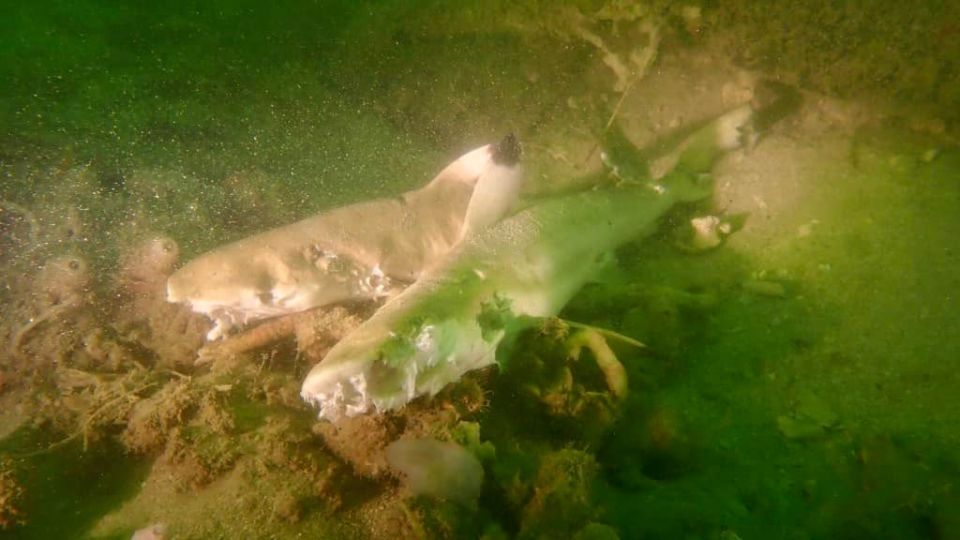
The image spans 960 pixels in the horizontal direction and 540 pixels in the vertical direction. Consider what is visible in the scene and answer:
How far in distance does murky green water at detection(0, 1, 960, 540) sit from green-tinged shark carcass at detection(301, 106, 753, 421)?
15 centimetres

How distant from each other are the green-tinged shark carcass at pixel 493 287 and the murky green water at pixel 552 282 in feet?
0.51

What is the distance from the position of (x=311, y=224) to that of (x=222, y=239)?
7.11ft

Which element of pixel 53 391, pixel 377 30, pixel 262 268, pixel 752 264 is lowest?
pixel 53 391

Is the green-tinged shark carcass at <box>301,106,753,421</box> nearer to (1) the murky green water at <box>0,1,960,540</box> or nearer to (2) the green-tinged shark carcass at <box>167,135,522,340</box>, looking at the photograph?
(1) the murky green water at <box>0,1,960,540</box>

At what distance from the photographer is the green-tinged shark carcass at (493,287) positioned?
2.50 m

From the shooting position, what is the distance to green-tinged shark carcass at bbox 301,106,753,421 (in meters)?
2.50

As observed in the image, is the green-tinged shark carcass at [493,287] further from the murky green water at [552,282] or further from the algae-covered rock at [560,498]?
the algae-covered rock at [560,498]

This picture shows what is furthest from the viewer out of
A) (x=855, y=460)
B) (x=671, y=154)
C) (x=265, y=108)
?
(x=265, y=108)

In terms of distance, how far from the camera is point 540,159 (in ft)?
17.7

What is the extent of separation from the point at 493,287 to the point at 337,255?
131 cm

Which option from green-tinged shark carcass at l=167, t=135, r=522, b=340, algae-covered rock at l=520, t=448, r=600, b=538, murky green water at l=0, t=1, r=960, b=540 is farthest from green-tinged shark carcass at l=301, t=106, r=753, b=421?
algae-covered rock at l=520, t=448, r=600, b=538

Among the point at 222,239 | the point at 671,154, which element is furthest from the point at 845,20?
the point at 222,239

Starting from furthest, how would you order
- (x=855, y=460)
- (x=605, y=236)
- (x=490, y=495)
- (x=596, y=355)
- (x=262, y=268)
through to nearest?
(x=605, y=236) < (x=262, y=268) < (x=596, y=355) < (x=855, y=460) < (x=490, y=495)

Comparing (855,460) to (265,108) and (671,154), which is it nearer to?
(671,154)
